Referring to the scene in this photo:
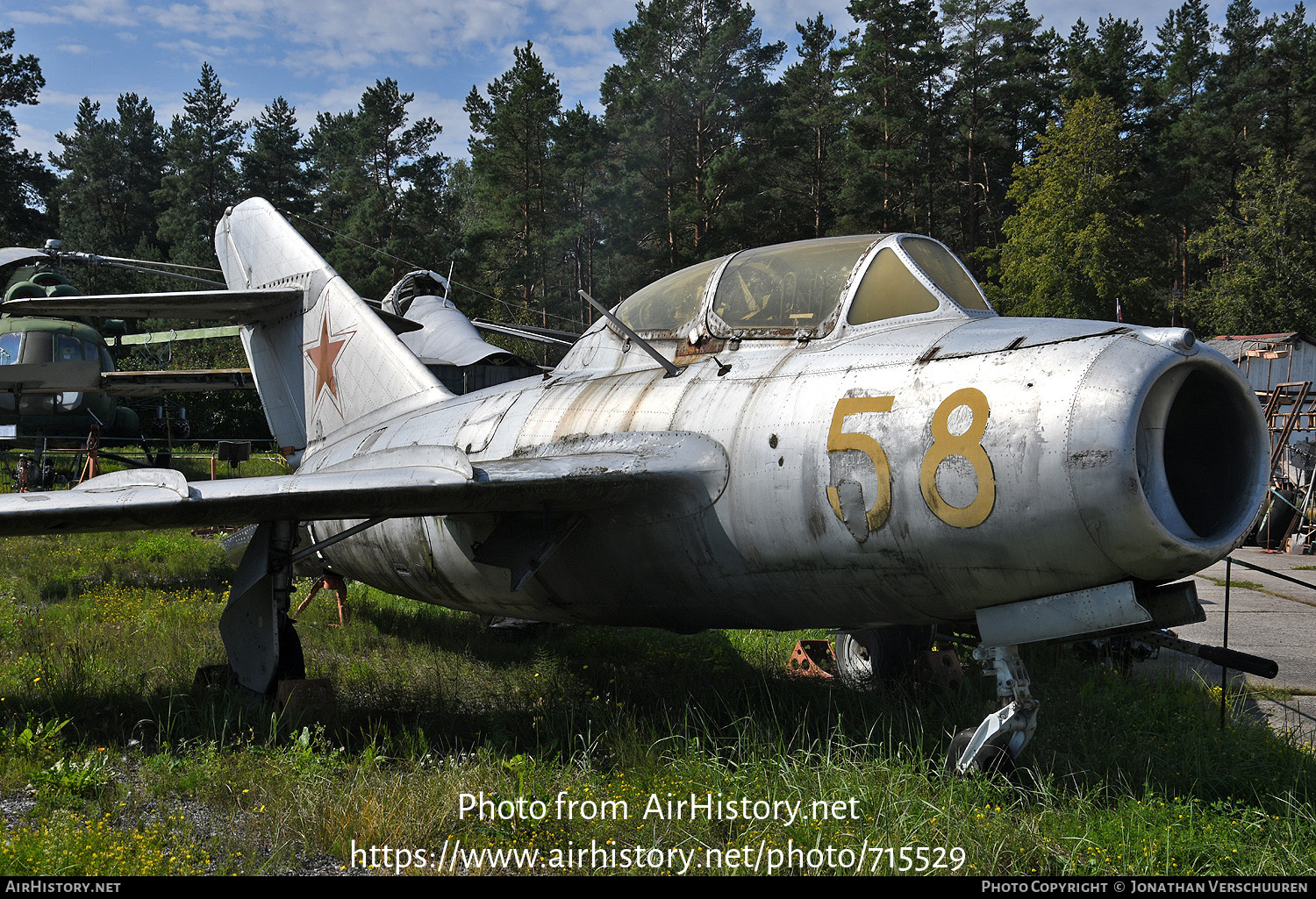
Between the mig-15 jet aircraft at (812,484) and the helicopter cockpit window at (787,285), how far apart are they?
17 mm

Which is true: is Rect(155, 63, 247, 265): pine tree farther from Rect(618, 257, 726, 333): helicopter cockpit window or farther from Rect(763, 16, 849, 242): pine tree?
Rect(618, 257, 726, 333): helicopter cockpit window

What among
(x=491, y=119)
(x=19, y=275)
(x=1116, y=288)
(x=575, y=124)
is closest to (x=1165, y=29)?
(x=1116, y=288)

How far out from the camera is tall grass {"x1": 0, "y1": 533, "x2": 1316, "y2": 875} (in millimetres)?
3793

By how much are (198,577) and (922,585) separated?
11.0m

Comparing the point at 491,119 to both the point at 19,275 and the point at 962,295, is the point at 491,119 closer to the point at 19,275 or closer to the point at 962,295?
the point at 19,275

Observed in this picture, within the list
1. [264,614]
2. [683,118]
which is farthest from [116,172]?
[264,614]

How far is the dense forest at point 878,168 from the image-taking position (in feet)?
124

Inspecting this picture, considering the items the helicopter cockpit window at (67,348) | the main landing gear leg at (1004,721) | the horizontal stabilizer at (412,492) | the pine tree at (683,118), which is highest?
the pine tree at (683,118)

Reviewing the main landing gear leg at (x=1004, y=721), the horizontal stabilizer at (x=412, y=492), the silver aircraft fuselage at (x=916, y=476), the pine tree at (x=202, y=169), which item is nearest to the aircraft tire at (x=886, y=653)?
the silver aircraft fuselage at (x=916, y=476)

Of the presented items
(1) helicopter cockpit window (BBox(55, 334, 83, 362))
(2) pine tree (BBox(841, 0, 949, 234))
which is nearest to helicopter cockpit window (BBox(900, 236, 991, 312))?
(1) helicopter cockpit window (BBox(55, 334, 83, 362))

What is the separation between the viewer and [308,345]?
9.32 metres

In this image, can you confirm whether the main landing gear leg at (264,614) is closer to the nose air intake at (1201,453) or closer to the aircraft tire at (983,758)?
the aircraft tire at (983,758)

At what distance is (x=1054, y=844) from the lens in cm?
383

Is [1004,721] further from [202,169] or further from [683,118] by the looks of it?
[202,169]
